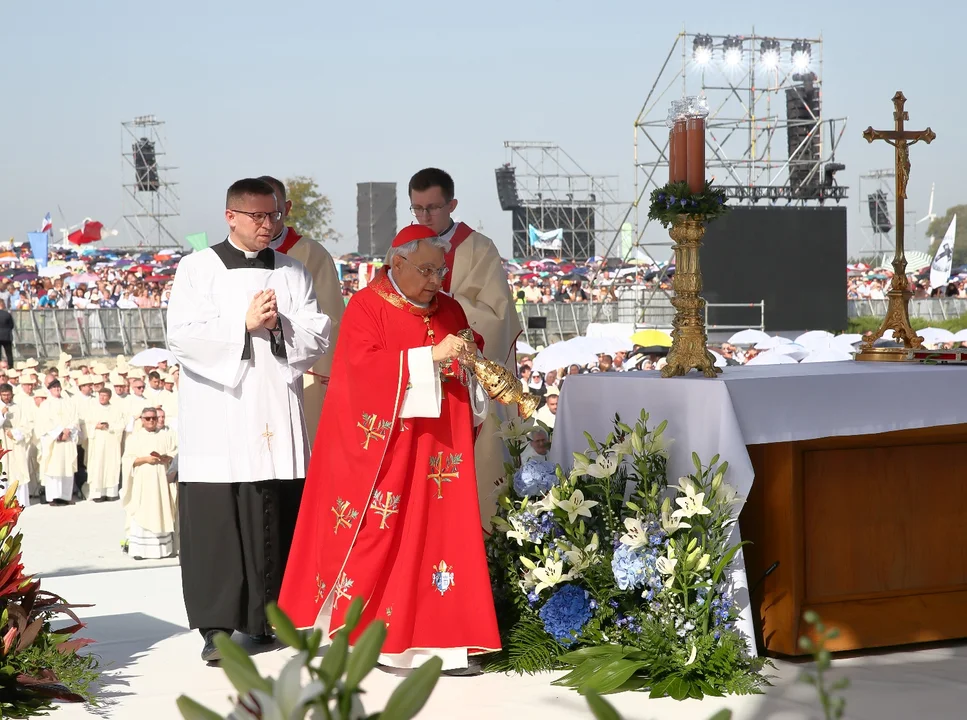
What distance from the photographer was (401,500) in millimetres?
4559

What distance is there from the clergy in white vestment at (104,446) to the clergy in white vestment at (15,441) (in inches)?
28.0

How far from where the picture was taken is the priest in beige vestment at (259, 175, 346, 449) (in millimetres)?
5840

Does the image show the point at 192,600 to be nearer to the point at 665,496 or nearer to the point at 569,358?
the point at 665,496

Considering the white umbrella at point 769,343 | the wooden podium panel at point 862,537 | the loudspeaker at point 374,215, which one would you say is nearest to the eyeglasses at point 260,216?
the wooden podium panel at point 862,537

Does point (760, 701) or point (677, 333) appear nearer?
point (760, 701)

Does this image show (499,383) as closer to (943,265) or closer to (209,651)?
(209,651)

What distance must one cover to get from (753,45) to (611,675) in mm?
27235

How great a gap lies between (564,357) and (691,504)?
12147 millimetres

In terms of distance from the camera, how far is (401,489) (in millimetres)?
4551

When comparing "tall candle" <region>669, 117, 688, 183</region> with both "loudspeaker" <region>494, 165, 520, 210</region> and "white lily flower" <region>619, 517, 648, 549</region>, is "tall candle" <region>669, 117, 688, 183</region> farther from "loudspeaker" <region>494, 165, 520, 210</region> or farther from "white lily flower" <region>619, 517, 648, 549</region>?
"loudspeaker" <region>494, 165, 520, 210</region>

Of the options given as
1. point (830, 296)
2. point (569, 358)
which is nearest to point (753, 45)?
point (830, 296)

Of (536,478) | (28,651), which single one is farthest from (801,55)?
(28,651)

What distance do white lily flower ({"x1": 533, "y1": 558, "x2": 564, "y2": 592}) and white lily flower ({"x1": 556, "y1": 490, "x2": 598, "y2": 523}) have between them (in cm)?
17

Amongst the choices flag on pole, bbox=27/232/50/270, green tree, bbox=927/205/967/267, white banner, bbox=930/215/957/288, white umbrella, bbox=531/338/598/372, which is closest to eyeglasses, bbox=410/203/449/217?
white umbrella, bbox=531/338/598/372
